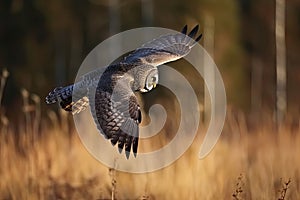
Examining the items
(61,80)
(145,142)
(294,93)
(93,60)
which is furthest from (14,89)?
(145,142)

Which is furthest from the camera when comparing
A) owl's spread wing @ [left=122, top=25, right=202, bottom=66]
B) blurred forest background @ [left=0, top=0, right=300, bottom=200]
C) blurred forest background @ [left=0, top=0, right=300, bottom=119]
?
blurred forest background @ [left=0, top=0, right=300, bottom=119]

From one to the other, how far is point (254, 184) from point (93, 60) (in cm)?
1955

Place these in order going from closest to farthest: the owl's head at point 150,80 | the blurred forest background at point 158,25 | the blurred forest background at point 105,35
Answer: the owl's head at point 150,80, the blurred forest background at point 158,25, the blurred forest background at point 105,35

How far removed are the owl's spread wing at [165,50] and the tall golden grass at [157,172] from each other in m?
0.57

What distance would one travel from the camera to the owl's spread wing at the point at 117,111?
5227 millimetres

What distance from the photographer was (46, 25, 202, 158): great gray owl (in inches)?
208

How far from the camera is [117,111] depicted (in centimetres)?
539

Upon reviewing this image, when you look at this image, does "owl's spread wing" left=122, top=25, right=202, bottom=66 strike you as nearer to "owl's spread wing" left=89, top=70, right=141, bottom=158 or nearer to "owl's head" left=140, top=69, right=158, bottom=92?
"owl's head" left=140, top=69, right=158, bottom=92

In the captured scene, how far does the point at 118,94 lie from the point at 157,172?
0.61 metres

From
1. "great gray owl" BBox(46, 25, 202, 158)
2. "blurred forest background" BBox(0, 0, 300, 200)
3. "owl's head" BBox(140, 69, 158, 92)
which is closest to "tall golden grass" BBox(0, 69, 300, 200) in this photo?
"great gray owl" BBox(46, 25, 202, 158)

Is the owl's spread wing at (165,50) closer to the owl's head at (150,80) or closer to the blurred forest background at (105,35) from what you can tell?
the owl's head at (150,80)

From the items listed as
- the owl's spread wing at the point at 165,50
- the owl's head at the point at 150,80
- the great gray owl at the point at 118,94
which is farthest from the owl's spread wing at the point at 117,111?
the owl's spread wing at the point at 165,50

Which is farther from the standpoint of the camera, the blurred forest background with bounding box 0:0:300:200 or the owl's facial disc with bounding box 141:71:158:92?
the blurred forest background with bounding box 0:0:300:200

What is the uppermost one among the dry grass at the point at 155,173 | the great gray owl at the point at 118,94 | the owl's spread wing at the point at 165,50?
the owl's spread wing at the point at 165,50
